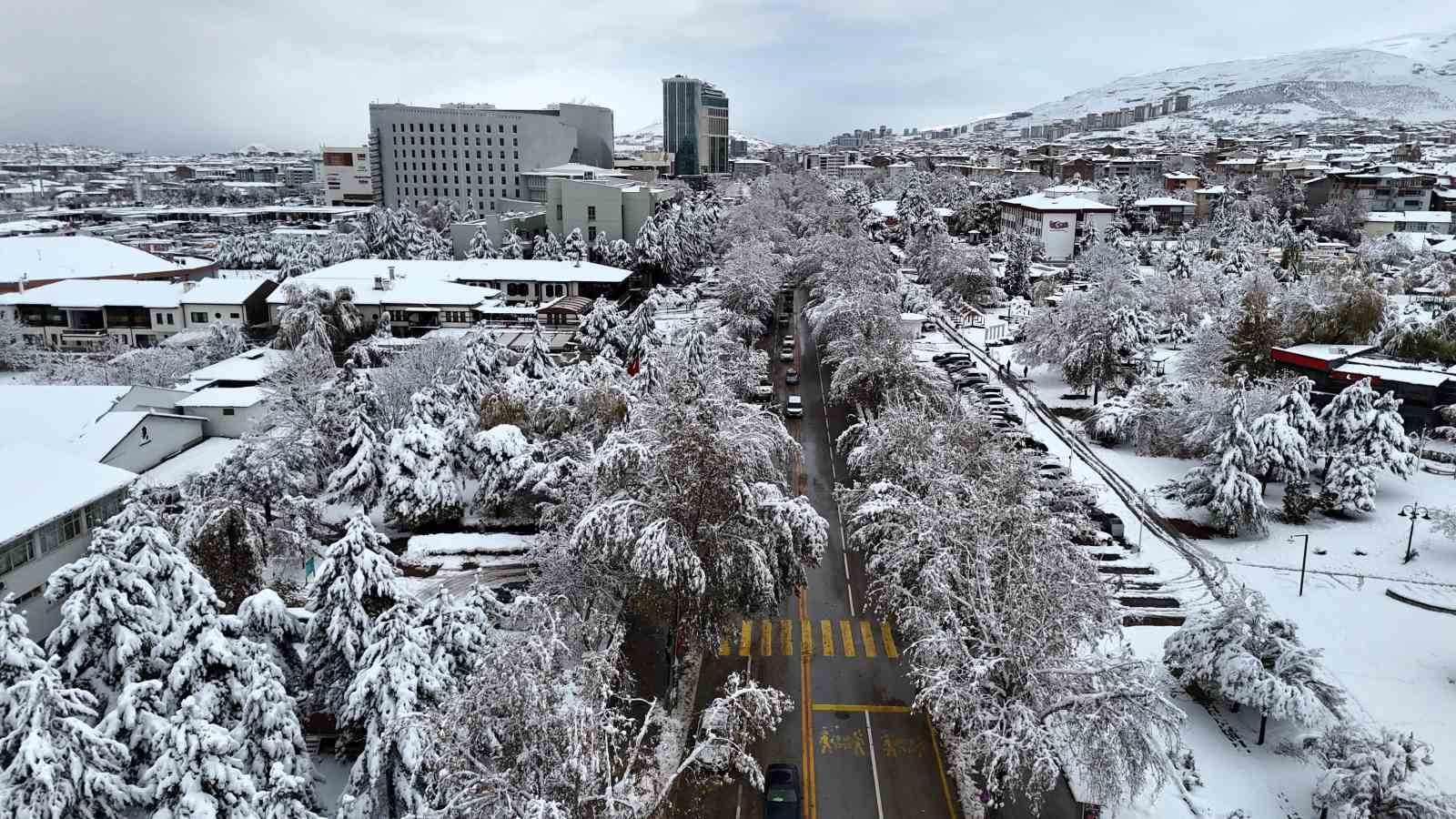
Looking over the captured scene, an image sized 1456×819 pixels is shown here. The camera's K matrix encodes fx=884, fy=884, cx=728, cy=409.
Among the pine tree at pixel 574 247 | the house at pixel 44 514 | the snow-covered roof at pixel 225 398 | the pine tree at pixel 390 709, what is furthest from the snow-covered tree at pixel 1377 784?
the pine tree at pixel 574 247

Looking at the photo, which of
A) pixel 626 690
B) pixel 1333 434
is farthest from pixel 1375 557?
pixel 626 690

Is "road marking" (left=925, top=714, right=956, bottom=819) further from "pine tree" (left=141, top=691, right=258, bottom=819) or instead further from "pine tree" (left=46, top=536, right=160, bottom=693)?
"pine tree" (left=46, top=536, right=160, bottom=693)

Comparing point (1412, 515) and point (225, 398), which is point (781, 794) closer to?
point (1412, 515)

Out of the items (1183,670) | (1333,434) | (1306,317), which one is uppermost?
(1306,317)

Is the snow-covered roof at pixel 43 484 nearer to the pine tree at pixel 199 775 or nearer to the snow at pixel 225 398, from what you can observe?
the pine tree at pixel 199 775

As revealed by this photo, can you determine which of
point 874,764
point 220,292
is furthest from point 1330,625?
point 220,292

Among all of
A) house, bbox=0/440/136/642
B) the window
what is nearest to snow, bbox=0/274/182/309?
house, bbox=0/440/136/642

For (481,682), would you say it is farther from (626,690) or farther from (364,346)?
(364,346)
